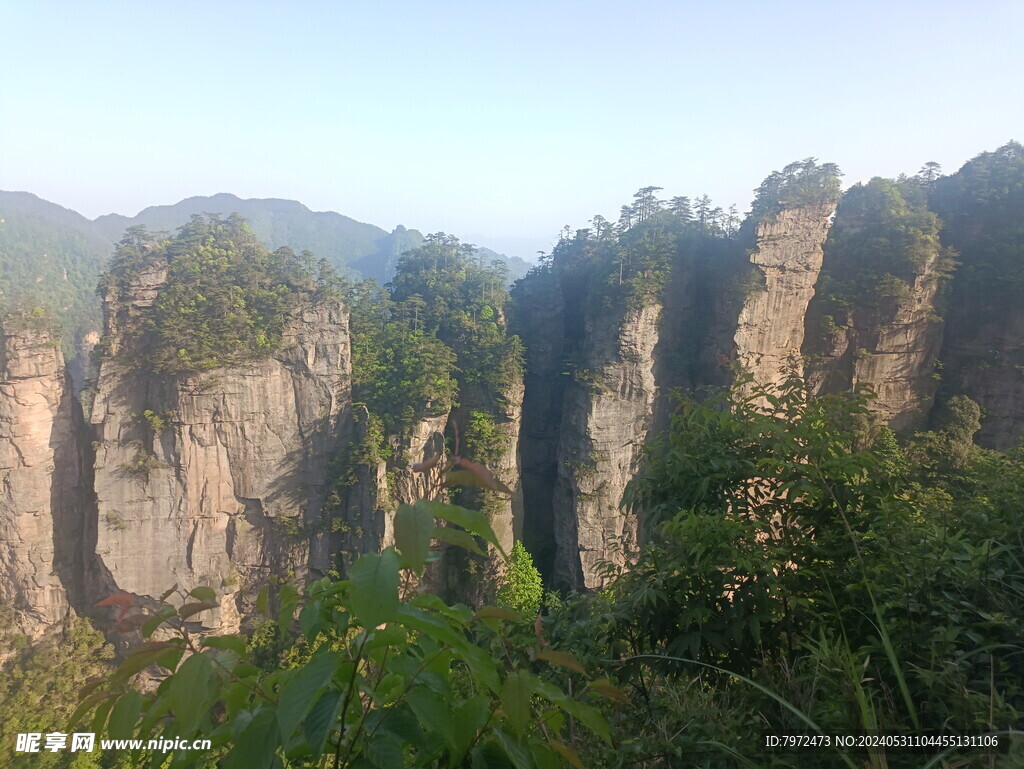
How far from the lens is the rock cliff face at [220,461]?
1312cm

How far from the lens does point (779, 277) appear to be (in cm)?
1406

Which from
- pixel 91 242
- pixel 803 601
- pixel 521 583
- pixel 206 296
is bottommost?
pixel 521 583

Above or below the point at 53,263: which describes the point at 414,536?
below

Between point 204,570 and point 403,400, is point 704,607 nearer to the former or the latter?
point 403,400

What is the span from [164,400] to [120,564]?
4.17 m

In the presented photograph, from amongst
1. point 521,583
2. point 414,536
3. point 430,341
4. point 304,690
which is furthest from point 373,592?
point 430,341

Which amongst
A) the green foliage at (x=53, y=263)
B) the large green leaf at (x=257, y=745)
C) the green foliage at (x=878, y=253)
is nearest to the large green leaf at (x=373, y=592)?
the large green leaf at (x=257, y=745)

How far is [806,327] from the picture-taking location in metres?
14.9

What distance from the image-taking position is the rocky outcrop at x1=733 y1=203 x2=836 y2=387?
13836 mm

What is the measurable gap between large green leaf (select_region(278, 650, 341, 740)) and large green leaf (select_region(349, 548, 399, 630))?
150mm

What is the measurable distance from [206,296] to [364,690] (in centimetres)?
1509

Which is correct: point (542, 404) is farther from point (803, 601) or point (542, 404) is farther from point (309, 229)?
point (309, 229)

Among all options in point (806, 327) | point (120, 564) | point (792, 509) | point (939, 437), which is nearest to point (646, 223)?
point (806, 327)

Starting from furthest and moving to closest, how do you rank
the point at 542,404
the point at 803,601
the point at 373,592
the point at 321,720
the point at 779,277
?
the point at 542,404
the point at 779,277
the point at 803,601
the point at 321,720
the point at 373,592
